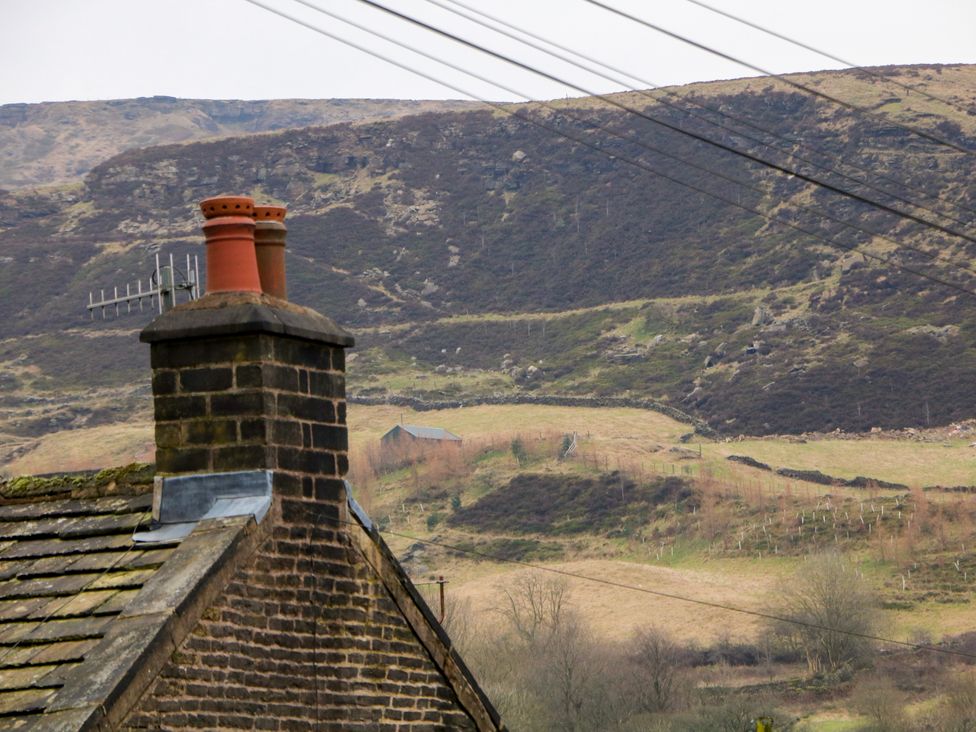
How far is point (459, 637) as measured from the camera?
309 ft

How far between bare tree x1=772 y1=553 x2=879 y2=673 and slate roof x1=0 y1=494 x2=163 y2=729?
3630 inches

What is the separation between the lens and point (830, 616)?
4107 inches

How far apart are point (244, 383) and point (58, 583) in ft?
4.55

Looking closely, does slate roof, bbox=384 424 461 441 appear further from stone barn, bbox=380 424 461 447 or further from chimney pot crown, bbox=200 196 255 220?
chimney pot crown, bbox=200 196 255 220

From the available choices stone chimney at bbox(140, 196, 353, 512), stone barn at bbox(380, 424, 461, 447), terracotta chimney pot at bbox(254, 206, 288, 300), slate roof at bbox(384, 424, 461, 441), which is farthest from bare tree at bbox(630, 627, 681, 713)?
stone chimney at bbox(140, 196, 353, 512)

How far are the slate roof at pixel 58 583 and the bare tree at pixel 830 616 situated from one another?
92213mm

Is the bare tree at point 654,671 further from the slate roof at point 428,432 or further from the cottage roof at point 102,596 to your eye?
the cottage roof at point 102,596

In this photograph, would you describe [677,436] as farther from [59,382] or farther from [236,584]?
[236,584]

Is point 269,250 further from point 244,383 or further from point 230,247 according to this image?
point 244,383

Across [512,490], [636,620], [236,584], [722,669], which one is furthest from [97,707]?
[512,490]

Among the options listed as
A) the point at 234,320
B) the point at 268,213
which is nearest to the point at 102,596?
the point at 234,320

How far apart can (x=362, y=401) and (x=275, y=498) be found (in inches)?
6481

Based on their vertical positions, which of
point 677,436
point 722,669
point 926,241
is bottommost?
point 722,669

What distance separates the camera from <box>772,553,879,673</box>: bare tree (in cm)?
10406
